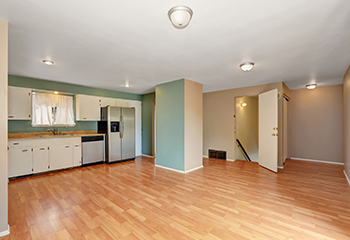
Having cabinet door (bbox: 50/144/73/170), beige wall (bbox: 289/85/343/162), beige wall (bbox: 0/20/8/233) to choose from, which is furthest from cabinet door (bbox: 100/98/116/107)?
beige wall (bbox: 289/85/343/162)

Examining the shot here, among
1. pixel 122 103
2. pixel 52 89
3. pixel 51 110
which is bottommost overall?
pixel 51 110

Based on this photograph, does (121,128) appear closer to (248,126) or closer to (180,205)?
(180,205)

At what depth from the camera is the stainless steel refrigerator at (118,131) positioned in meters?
5.34

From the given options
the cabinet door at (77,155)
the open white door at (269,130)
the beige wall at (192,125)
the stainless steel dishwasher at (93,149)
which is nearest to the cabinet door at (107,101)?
the stainless steel dishwasher at (93,149)

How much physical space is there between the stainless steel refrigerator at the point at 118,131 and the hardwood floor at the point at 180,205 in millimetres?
A: 1183

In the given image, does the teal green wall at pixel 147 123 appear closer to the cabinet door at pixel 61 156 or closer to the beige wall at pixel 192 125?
the beige wall at pixel 192 125

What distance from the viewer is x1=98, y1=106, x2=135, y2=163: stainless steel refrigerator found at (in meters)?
5.34

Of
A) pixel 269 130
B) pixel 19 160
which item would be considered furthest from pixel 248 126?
pixel 19 160

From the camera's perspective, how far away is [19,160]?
3.87m

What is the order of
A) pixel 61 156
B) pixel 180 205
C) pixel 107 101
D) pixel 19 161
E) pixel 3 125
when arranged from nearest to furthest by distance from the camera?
pixel 3 125
pixel 180 205
pixel 19 161
pixel 61 156
pixel 107 101

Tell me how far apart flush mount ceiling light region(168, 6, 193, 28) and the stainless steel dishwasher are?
14.7 ft

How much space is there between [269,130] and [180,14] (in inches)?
161

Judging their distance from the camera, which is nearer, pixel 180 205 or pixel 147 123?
pixel 180 205

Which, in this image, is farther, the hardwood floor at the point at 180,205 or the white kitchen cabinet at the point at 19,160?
the white kitchen cabinet at the point at 19,160
